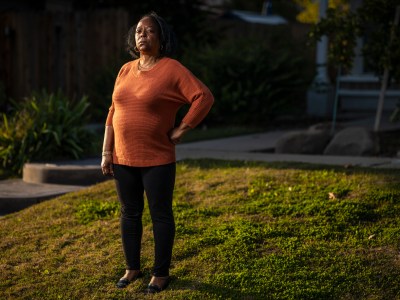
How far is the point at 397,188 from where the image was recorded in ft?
24.1

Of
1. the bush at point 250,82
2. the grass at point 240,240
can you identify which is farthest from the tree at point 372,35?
the grass at point 240,240

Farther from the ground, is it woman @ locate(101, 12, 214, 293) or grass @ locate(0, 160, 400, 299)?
woman @ locate(101, 12, 214, 293)

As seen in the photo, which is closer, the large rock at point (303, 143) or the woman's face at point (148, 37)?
the woman's face at point (148, 37)

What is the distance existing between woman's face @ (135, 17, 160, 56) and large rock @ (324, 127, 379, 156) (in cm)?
553

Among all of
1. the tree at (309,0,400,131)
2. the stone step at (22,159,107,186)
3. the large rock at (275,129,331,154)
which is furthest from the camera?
the tree at (309,0,400,131)

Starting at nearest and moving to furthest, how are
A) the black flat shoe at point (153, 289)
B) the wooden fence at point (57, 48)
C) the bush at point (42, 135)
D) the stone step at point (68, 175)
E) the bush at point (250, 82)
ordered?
1. the black flat shoe at point (153, 289)
2. the stone step at point (68, 175)
3. the bush at point (42, 135)
4. the bush at point (250, 82)
5. the wooden fence at point (57, 48)

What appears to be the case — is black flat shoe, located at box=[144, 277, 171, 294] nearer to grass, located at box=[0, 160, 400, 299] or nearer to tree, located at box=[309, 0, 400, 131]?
grass, located at box=[0, 160, 400, 299]

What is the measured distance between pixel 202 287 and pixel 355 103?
1352 centimetres

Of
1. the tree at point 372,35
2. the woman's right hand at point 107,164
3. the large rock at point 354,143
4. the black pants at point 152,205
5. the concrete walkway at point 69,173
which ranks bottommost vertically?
the concrete walkway at point 69,173

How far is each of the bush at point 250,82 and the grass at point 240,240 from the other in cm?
613

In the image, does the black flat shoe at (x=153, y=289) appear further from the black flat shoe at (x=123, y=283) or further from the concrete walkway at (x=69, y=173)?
the concrete walkway at (x=69, y=173)

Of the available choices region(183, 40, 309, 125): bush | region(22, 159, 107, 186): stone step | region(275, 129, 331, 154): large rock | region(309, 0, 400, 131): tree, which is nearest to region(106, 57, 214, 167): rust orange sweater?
region(22, 159, 107, 186): stone step

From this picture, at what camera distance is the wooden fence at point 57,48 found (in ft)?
52.4

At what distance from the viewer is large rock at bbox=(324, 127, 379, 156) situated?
34.8ft
